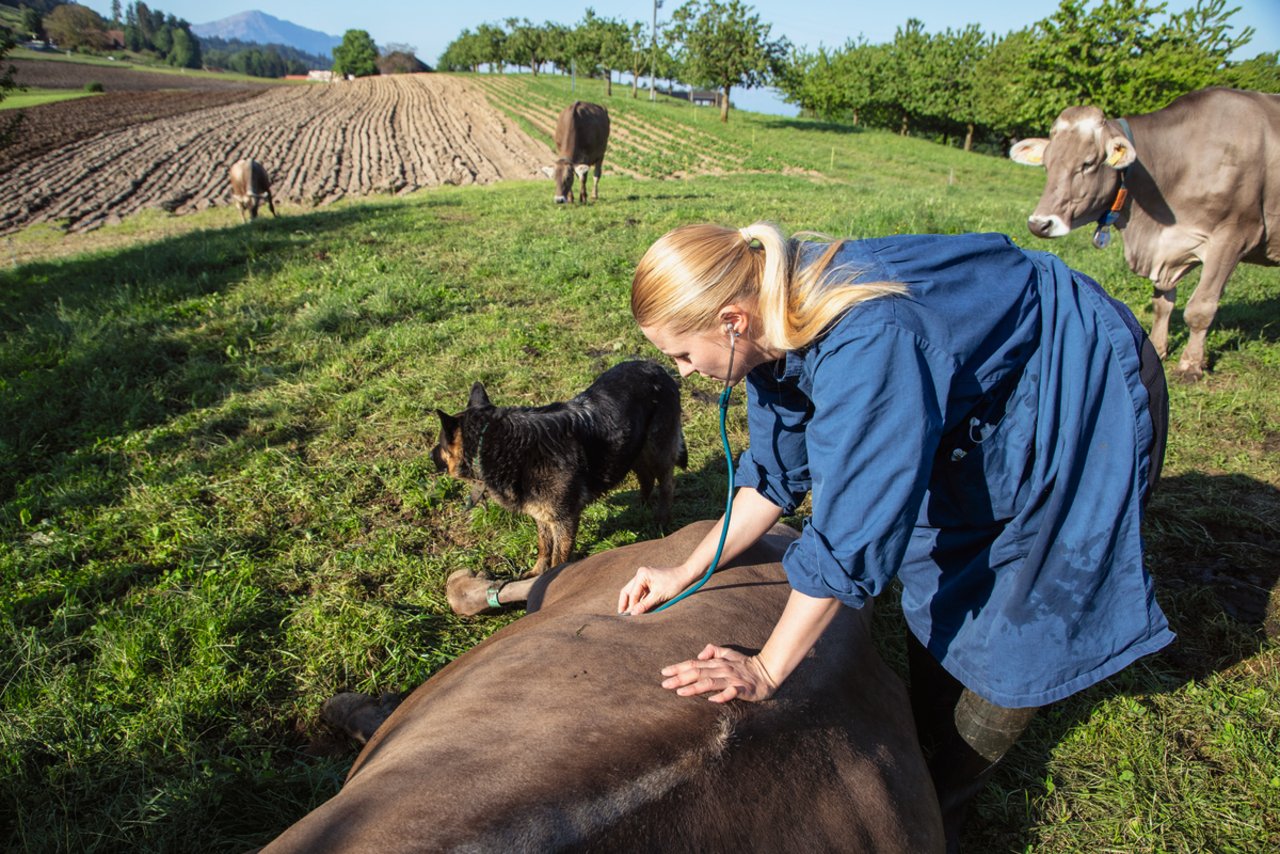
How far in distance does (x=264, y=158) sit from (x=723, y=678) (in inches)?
1227

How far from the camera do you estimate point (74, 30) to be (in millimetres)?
98500

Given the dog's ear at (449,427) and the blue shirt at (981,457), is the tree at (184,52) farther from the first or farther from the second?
the blue shirt at (981,457)

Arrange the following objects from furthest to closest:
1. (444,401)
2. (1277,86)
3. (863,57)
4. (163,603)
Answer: (863,57), (1277,86), (444,401), (163,603)

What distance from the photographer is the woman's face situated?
1.87 metres

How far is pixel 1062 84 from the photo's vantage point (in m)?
28.0

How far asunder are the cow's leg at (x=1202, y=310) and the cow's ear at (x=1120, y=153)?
3.83ft

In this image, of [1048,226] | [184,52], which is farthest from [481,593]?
[184,52]

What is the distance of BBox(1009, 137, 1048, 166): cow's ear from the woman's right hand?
6.26 metres

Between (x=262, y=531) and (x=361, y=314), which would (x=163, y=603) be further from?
(x=361, y=314)

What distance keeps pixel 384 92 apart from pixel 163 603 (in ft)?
206

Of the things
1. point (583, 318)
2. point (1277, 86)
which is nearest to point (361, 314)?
point (583, 318)

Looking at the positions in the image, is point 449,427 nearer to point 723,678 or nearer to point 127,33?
point 723,678

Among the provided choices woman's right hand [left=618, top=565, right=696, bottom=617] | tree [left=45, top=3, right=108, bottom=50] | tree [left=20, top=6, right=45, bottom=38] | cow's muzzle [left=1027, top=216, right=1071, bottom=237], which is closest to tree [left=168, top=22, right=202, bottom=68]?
tree [left=45, top=3, right=108, bottom=50]

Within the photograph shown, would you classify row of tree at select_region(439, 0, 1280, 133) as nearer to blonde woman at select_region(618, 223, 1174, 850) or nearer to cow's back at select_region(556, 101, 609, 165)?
cow's back at select_region(556, 101, 609, 165)
